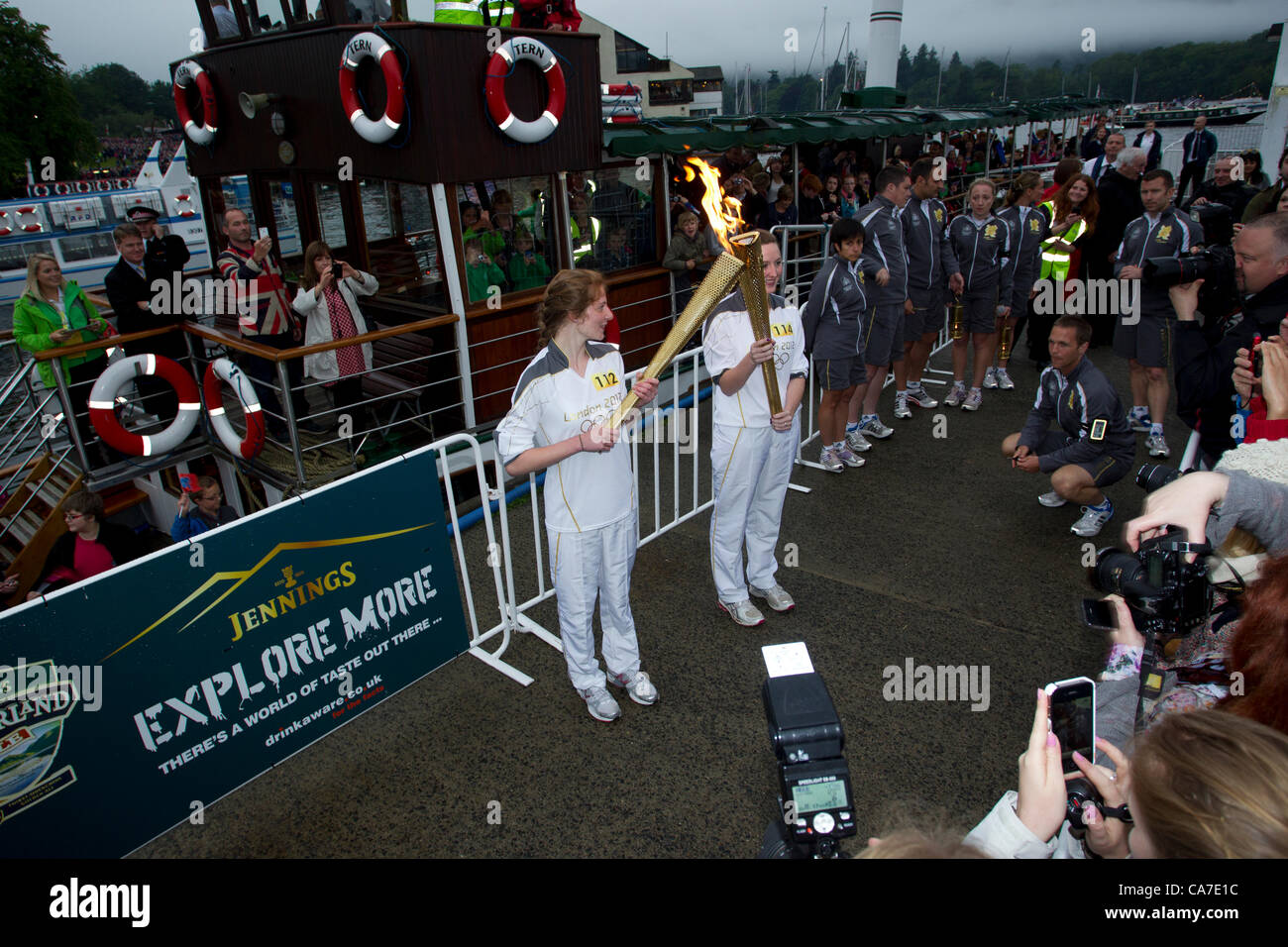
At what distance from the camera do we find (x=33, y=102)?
129 ft

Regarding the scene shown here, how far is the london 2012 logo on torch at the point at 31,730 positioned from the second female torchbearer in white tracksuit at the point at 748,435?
3181 mm

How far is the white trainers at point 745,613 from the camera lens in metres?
4.59

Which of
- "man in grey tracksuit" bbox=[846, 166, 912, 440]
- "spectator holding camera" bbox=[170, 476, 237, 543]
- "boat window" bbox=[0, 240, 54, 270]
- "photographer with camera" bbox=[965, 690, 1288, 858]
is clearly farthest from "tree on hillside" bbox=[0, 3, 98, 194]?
"photographer with camera" bbox=[965, 690, 1288, 858]

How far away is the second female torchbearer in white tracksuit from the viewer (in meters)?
4.23

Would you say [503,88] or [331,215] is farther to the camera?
[331,215]

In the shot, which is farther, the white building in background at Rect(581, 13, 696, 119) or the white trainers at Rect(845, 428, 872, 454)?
the white building in background at Rect(581, 13, 696, 119)

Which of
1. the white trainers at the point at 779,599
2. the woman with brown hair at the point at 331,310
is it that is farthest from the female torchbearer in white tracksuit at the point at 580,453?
the woman with brown hair at the point at 331,310

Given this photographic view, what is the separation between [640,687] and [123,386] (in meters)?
5.67

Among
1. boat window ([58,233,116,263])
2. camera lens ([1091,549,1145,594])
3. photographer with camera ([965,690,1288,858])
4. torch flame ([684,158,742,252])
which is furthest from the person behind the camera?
boat window ([58,233,116,263])

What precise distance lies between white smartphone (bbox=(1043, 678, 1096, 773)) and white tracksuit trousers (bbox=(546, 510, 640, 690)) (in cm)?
216

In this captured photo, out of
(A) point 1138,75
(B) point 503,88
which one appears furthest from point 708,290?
(A) point 1138,75

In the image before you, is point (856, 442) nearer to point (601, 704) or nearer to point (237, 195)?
point (601, 704)

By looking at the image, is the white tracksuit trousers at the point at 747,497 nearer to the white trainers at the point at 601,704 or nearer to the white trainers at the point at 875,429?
the white trainers at the point at 601,704

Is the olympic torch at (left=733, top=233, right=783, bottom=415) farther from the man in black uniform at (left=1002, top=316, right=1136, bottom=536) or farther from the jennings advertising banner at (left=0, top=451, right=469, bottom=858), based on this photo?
the man in black uniform at (left=1002, top=316, right=1136, bottom=536)
